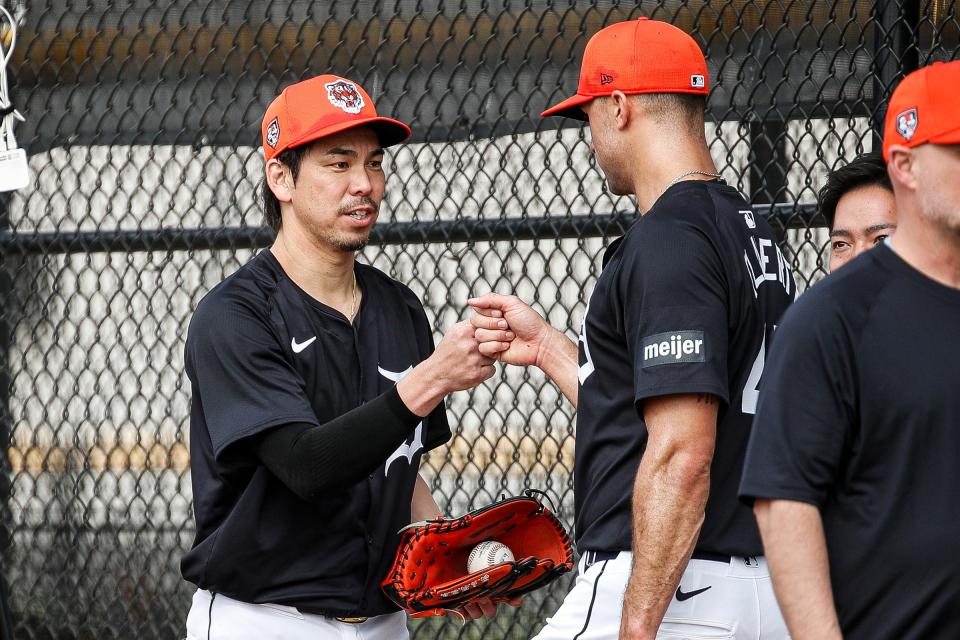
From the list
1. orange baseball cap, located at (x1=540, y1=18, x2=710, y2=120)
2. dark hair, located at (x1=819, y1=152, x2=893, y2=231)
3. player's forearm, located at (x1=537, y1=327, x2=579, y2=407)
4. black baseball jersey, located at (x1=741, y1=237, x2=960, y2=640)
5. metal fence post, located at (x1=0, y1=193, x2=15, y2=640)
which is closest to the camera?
black baseball jersey, located at (x1=741, y1=237, x2=960, y2=640)

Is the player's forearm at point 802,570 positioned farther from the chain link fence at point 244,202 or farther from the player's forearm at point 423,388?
the chain link fence at point 244,202

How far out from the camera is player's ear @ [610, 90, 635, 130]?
2311 mm

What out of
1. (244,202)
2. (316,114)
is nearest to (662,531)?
(316,114)

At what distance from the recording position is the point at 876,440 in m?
1.61

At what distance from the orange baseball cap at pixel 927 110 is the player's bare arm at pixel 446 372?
1.07 m

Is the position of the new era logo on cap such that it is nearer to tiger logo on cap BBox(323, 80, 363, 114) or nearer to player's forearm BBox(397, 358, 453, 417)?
tiger logo on cap BBox(323, 80, 363, 114)

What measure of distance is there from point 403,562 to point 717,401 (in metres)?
0.84

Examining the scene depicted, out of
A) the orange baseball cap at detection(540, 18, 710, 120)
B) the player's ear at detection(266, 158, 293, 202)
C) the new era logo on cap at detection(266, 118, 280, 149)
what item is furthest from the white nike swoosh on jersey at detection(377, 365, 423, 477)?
the orange baseball cap at detection(540, 18, 710, 120)

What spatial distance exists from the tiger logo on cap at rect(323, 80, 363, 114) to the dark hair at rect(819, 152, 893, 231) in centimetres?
117

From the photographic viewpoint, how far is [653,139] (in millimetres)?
2309

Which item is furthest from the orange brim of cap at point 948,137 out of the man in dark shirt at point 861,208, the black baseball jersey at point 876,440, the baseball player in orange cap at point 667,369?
the man in dark shirt at point 861,208

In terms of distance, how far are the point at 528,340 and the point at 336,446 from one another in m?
0.58

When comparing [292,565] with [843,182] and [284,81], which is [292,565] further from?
[284,81]

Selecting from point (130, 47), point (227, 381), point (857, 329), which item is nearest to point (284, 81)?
point (130, 47)
